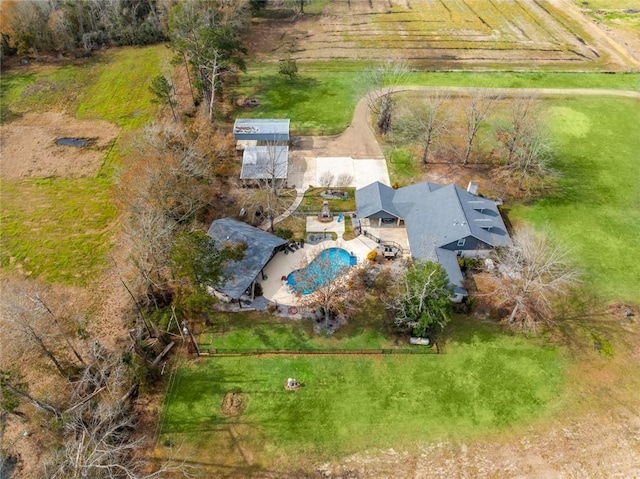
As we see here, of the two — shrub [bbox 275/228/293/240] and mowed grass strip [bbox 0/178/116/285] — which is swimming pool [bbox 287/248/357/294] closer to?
shrub [bbox 275/228/293/240]

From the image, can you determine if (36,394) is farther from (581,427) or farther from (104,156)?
(581,427)

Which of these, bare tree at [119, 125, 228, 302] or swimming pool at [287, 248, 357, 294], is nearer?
bare tree at [119, 125, 228, 302]

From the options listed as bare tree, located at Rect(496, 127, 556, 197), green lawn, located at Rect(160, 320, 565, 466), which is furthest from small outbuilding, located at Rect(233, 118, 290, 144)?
green lawn, located at Rect(160, 320, 565, 466)

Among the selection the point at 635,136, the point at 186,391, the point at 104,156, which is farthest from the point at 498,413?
the point at 104,156

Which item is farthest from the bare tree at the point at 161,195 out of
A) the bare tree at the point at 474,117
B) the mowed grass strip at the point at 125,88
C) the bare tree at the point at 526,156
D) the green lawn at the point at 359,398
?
the bare tree at the point at 526,156

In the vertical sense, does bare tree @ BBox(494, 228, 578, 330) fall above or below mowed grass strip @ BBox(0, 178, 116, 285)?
above

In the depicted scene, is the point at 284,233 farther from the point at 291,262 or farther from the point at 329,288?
the point at 329,288

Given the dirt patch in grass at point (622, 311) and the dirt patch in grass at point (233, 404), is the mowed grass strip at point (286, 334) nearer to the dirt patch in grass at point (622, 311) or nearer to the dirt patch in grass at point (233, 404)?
the dirt patch in grass at point (233, 404)
